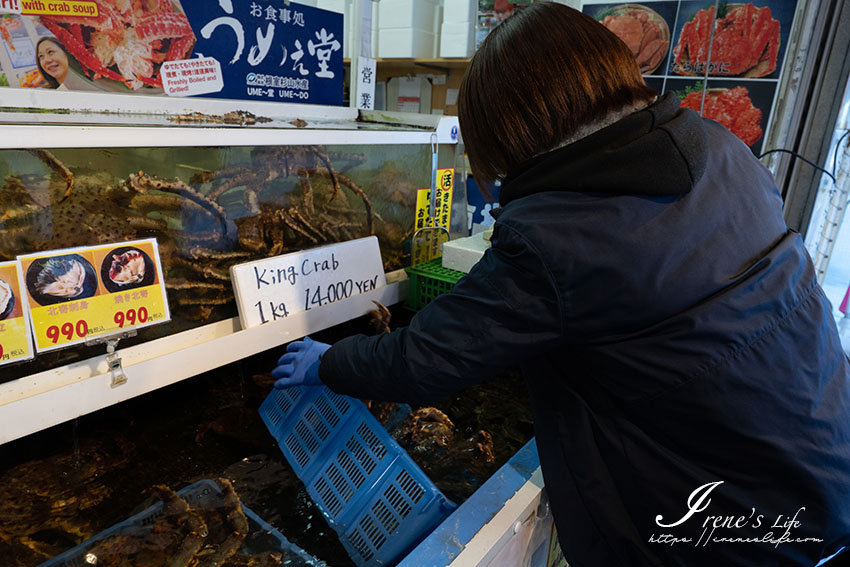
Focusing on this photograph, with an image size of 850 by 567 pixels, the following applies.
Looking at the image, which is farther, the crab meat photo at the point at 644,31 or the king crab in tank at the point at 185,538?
the crab meat photo at the point at 644,31

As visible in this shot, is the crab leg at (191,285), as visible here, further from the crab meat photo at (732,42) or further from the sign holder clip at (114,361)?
the crab meat photo at (732,42)

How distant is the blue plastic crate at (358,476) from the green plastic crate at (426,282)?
546mm

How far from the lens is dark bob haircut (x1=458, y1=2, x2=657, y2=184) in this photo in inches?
32.4

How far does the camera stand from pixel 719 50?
305 cm

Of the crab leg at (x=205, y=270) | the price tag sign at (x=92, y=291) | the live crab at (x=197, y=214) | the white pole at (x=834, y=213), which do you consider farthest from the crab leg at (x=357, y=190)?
the white pole at (x=834, y=213)

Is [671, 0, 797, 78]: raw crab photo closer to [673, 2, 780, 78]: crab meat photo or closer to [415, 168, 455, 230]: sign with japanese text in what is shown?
[673, 2, 780, 78]: crab meat photo

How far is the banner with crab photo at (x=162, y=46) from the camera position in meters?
1.44

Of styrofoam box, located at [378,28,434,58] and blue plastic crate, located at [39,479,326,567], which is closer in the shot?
blue plastic crate, located at [39,479,326,567]

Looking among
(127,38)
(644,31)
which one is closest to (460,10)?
(644,31)

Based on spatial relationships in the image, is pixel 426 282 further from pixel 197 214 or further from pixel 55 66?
pixel 55 66

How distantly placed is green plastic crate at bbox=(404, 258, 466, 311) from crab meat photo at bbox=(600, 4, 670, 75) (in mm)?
2506

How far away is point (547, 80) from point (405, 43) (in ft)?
12.8

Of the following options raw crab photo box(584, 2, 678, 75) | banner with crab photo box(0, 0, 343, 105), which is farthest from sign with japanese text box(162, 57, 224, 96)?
raw crab photo box(584, 2, 678, 75)

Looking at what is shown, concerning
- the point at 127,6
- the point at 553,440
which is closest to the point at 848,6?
the point at 553,440
